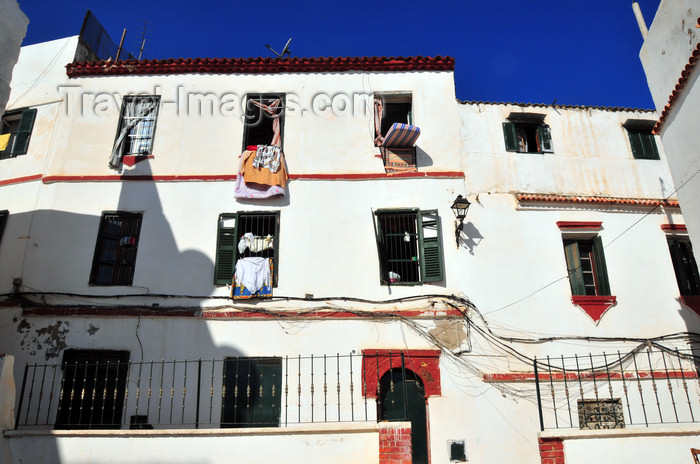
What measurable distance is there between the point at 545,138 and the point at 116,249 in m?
11.0

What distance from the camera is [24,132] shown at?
1279cm

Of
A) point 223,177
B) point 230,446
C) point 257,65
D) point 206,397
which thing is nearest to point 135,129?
point 223,177

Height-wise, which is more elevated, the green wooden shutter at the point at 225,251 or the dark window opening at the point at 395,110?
the dark window opening at the point at 395,110

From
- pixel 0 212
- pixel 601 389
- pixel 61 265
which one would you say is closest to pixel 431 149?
pixel 601 389

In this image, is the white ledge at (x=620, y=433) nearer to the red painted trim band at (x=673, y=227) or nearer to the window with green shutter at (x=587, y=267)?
the window with green shutter at (x=587, y=267)

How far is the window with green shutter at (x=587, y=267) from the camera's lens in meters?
11.3

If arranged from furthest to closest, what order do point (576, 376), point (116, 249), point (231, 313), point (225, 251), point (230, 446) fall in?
point (116, 249) → point (225, 251) → point (231, 313) → point (576, 376) → point (230, 446)

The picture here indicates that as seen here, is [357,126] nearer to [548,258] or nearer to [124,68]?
[548,258]

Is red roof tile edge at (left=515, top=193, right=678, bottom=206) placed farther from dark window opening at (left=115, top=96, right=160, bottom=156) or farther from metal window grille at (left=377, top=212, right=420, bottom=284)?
dark window opening at (left=115, top=96, right=160, bottom=156)

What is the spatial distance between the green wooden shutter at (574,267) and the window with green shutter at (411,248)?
313 centimetres

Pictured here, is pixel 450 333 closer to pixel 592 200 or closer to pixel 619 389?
pixel 619 389

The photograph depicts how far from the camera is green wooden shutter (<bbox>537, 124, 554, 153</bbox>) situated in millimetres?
12484

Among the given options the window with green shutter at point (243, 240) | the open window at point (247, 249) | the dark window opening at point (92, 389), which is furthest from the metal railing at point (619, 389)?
the dark window opening at point (92, 389)

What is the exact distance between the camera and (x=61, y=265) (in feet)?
37.0
